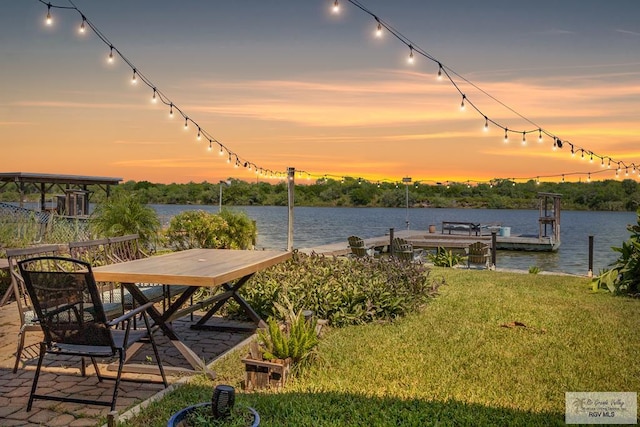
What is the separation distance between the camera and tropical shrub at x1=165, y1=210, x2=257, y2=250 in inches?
421

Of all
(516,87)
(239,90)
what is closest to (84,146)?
(239,90)

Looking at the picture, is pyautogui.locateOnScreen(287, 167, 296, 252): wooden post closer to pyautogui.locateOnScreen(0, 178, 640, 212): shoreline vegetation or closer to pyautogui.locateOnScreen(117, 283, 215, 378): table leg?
pyautogui.locateOnScreen(117, 283, 215, 378): table leg

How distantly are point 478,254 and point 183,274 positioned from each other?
11275mm

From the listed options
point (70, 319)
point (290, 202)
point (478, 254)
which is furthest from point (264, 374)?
point (478, 254)

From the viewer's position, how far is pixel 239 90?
1734cm

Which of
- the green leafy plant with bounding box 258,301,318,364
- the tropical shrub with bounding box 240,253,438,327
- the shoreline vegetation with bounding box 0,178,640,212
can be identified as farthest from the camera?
the shoreline vegetation with bounding box 0,178,640,212

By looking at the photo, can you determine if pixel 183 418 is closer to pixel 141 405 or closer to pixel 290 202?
pixel 141 405

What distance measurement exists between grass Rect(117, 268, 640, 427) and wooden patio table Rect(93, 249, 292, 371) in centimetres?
59

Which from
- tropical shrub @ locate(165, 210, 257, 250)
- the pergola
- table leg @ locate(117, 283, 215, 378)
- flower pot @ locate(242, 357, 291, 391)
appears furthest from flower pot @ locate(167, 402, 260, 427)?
the pergola

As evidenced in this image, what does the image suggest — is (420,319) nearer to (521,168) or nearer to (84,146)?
(84,146)

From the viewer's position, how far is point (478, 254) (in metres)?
14.6

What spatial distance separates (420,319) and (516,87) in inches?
419

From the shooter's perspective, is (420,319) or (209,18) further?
(209,18)

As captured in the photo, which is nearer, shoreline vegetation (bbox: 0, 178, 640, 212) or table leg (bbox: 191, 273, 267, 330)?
table leg (bbox: 191, 273, 267, 330)
